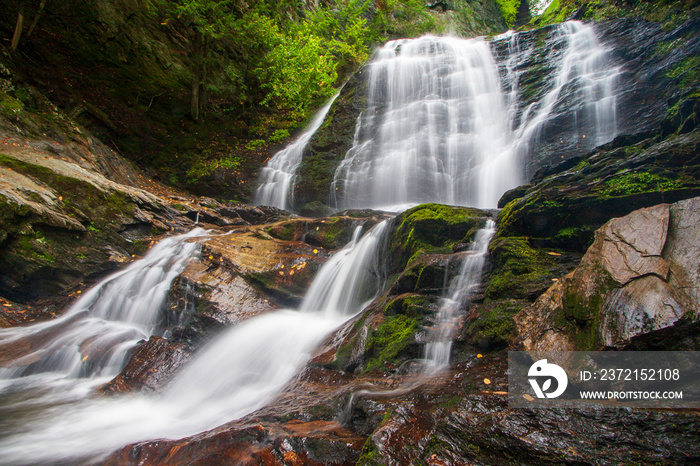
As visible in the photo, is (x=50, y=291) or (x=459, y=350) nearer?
(x=459, y=350)

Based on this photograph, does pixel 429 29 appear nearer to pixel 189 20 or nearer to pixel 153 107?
pixel 189 20

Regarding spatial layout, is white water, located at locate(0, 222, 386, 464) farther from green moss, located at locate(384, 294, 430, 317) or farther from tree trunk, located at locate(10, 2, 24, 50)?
tree trunk, located at locate(10, 2, 24, 50)

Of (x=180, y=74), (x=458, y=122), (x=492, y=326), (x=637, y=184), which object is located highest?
(x=180, y=74)

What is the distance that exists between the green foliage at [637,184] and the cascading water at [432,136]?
5.02 meters

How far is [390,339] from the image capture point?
4066 mm

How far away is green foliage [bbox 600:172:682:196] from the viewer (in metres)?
4.76

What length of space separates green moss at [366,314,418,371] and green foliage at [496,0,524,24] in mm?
35019

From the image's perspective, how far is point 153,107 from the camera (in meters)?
14.6

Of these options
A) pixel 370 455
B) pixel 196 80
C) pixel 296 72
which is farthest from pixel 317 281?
pixel 196 80

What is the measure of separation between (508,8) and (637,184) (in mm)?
32338

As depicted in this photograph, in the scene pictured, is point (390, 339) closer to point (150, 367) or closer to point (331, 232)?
point (150, 367)

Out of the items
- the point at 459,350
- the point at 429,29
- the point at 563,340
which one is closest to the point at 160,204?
the point at 459,350

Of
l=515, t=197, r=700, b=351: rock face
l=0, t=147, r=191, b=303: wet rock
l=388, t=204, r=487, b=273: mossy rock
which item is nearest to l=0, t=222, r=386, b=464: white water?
l=388, t=204, r=487, b=273: mossy rock

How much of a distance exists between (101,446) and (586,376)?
4694 millimetres
